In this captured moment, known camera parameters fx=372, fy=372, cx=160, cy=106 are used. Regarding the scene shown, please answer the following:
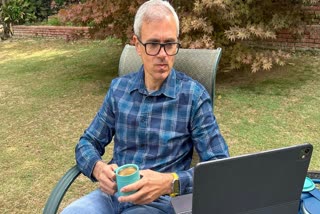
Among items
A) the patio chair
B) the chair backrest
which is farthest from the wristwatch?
the chair backrest

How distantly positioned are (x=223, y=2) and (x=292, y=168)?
3.87 meters

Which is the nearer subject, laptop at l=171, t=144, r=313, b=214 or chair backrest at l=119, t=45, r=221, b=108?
laptop at l=171, t=144, r=313, b=214

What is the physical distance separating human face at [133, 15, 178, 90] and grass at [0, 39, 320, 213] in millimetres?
1585

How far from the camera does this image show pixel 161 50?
5.74 feet

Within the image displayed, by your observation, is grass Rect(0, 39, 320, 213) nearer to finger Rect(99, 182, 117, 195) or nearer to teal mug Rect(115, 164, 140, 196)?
finger Rect(99, 182, 117, 195)

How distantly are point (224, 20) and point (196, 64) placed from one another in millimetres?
2876

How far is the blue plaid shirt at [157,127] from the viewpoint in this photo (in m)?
1.77

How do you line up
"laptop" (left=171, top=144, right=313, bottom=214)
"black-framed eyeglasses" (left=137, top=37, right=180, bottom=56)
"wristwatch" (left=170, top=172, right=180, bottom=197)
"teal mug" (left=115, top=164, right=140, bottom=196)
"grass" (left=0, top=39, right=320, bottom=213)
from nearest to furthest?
"laptop" (left=171, top=144, right=313, bottom=214)
"teal mug" (left=115, top=164, right=140, bottom=196)
"wristwatch" (left=170, top=172, right=180, bottom=197)
"black-framed eyeglasses" (left=137, top=37, right=180, bottom=56)
"grass" (left=0, top=39, right=320, bottom=213)

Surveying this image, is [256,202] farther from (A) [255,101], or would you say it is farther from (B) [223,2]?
(B) [223,2]

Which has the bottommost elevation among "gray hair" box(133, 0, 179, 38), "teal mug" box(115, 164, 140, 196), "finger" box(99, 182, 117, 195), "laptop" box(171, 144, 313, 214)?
"finger" box(99, 182, 117, 195)

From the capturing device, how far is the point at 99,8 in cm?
505

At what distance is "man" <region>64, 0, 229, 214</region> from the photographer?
1.72 m

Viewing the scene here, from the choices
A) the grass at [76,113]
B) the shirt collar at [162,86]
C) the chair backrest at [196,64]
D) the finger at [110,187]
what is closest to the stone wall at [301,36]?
the grass at [76,113]

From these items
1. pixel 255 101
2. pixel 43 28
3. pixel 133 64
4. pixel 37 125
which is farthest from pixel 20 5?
pixel 133 64
